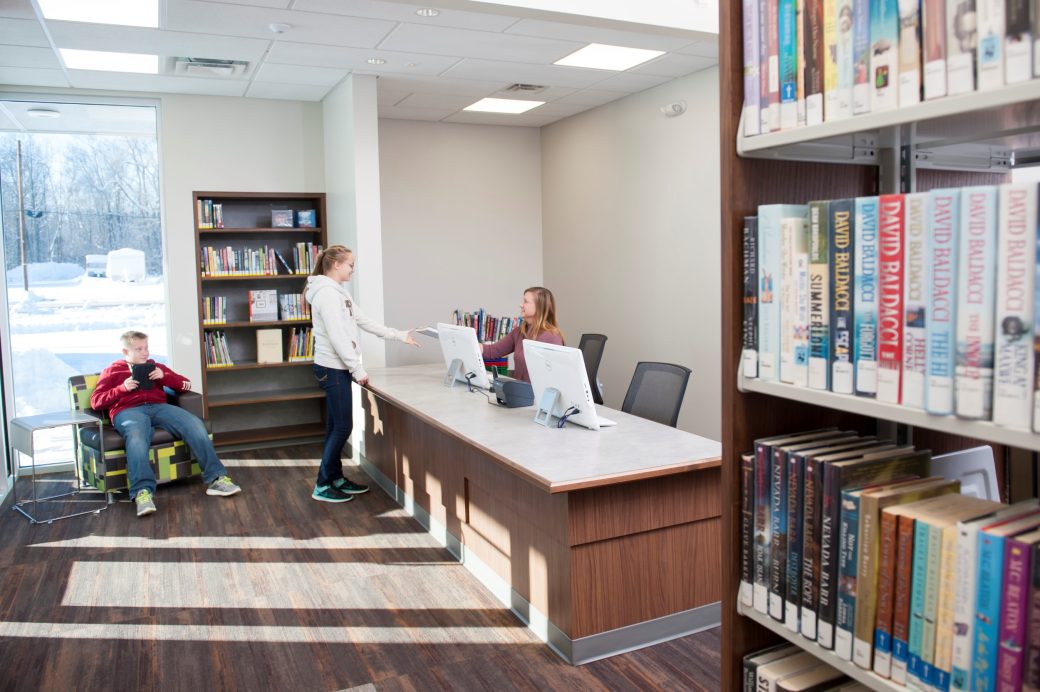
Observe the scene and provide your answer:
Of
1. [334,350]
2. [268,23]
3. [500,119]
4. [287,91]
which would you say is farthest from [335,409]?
[500,119]

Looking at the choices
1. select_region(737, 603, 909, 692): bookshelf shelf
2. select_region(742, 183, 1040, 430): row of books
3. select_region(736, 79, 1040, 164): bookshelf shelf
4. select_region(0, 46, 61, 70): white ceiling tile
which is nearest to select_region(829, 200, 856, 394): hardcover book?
select_region(742, 183, 1040, 430): row of books

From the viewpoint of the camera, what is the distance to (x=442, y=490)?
4.36m

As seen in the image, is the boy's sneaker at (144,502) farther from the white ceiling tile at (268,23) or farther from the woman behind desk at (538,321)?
the white ceiling tile at (268,23)

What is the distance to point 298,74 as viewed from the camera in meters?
5.85

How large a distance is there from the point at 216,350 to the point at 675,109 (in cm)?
421

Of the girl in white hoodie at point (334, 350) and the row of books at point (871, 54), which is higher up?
the row of books at point (871, 54)

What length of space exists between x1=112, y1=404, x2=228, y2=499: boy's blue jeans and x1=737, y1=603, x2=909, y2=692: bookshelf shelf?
4716mm

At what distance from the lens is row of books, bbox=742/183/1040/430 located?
3.16 ft

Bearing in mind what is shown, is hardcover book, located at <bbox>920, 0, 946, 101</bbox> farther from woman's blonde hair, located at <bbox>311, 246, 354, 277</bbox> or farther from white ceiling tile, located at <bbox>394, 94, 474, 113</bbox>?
white ceiling tile, located at <bbox>394, 94, 474, 113</bbox>

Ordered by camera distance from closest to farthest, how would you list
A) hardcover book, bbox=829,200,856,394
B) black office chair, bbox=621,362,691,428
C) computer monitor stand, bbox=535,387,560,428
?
hardcover book, bbox=829,200,856,394 < computer monitor stand, bbox=535,387,560,428 < black office chair, bbox=621,362,691,428

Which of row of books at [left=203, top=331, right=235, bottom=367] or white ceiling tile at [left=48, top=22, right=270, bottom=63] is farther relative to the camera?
row of books at [left=203, top=331, right=235, bottom=367]

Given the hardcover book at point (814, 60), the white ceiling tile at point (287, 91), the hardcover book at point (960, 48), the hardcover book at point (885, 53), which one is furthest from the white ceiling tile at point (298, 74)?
the hardcover book at point (960, 48)

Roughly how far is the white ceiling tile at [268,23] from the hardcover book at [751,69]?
367 cm

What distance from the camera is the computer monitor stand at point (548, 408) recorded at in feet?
12.3
